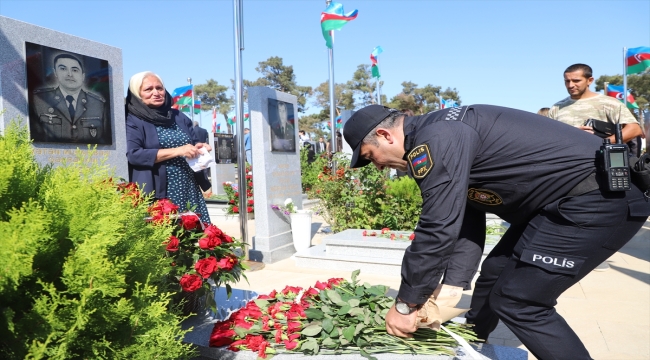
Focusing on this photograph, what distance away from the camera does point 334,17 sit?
36.7ft

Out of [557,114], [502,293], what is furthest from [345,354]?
[557,114]

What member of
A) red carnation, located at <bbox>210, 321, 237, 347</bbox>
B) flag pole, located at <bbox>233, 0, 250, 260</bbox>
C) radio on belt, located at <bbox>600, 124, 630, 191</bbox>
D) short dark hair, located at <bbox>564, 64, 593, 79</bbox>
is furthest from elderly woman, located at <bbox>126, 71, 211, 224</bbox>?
short dark hair, located at <bbox>564, 64, 593, 79</bbox>

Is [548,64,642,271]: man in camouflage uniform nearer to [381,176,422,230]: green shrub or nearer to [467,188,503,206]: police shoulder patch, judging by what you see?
[381,176,422,230]: green shrub

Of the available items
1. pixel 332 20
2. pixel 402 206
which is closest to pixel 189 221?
pixel 402 206

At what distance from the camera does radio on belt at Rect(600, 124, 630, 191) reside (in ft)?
5.74

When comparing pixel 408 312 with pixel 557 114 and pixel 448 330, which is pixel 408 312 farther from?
pixel 557 114

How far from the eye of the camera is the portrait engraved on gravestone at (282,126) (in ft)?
20.7

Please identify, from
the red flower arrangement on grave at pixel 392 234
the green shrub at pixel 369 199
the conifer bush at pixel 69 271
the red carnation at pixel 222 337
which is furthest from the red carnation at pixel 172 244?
the green shrub at pixel 369 199

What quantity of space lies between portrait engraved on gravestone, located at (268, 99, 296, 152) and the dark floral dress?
8.81ft

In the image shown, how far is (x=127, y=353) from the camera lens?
128 cm

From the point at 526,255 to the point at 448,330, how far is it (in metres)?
0.52

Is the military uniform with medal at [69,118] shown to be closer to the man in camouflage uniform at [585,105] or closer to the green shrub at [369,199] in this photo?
the green shrub at [369,199]

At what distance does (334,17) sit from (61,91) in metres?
8.78

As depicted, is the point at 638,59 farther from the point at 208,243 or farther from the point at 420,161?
the point at 208,243
